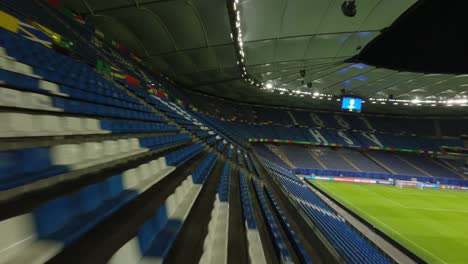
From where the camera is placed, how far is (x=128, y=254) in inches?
51.9

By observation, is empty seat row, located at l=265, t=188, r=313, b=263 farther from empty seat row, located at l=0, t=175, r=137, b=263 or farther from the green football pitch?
the green football pitch

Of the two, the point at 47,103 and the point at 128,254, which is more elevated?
the point at 47,103

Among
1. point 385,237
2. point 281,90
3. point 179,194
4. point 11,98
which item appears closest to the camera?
point 11,98

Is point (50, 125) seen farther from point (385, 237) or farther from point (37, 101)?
point (385, 237)

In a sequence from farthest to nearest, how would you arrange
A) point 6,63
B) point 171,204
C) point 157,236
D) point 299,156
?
point 299,156, point 6,63, point 171,204, point 157,236

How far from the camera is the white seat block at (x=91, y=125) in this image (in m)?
3.10

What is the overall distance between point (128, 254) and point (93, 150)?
5.47 feet

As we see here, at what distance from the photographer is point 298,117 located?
2727cm

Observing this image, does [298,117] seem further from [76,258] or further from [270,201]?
[76,258]

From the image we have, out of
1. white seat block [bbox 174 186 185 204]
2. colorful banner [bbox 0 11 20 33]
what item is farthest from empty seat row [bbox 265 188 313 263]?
colorful banner [bbox 0 11 20 33]

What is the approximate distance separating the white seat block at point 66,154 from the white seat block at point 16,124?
0.43 meters

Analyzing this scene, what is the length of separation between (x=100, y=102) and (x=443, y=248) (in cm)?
1136

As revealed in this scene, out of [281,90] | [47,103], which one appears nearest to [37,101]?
[47,103]

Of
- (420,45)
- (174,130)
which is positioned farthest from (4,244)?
(420,45)
